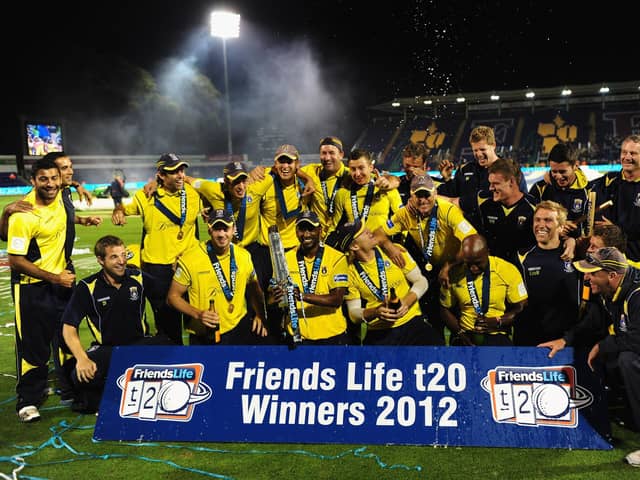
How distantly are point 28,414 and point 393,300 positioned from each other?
328 cm

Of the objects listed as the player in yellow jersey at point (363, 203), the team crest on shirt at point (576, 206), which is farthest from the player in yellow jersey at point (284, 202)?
the team crest on shirt at point (576, 206)

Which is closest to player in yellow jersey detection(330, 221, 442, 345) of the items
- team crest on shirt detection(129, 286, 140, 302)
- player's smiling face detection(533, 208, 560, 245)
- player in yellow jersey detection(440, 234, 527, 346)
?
player in yellow jersey detection(440, 234, 527, 346)

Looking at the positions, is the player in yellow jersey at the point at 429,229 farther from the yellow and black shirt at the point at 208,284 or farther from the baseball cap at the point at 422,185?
the yellow and black shirt at the point at 208,284

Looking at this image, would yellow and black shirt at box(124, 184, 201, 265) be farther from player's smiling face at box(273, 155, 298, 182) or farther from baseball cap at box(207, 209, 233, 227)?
baseball cap at box(207, 209, 233, 227)

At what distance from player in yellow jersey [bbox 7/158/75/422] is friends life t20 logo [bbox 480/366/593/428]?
3783 mm

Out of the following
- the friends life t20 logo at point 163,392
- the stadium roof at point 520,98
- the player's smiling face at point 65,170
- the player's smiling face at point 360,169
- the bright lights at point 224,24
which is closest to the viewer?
the friends life t20 logo at point 163,392

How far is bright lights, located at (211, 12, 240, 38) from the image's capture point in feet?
119

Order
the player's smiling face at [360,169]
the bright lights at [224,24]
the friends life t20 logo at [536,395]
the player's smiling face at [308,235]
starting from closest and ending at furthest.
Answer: the friends life t20 logo at [536,395] < the player's smiling face at [308,235] < the player's smiling face at [360,169] < the bright lights at [224,24]

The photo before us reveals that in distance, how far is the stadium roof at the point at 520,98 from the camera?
145 feet

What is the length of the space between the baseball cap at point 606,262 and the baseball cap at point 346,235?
193 cm

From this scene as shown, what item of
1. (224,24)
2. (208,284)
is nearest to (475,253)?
(208,284)

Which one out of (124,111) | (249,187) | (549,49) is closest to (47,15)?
(124,111)

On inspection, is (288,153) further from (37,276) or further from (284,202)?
(37,276)

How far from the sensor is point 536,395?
14.7 ft
